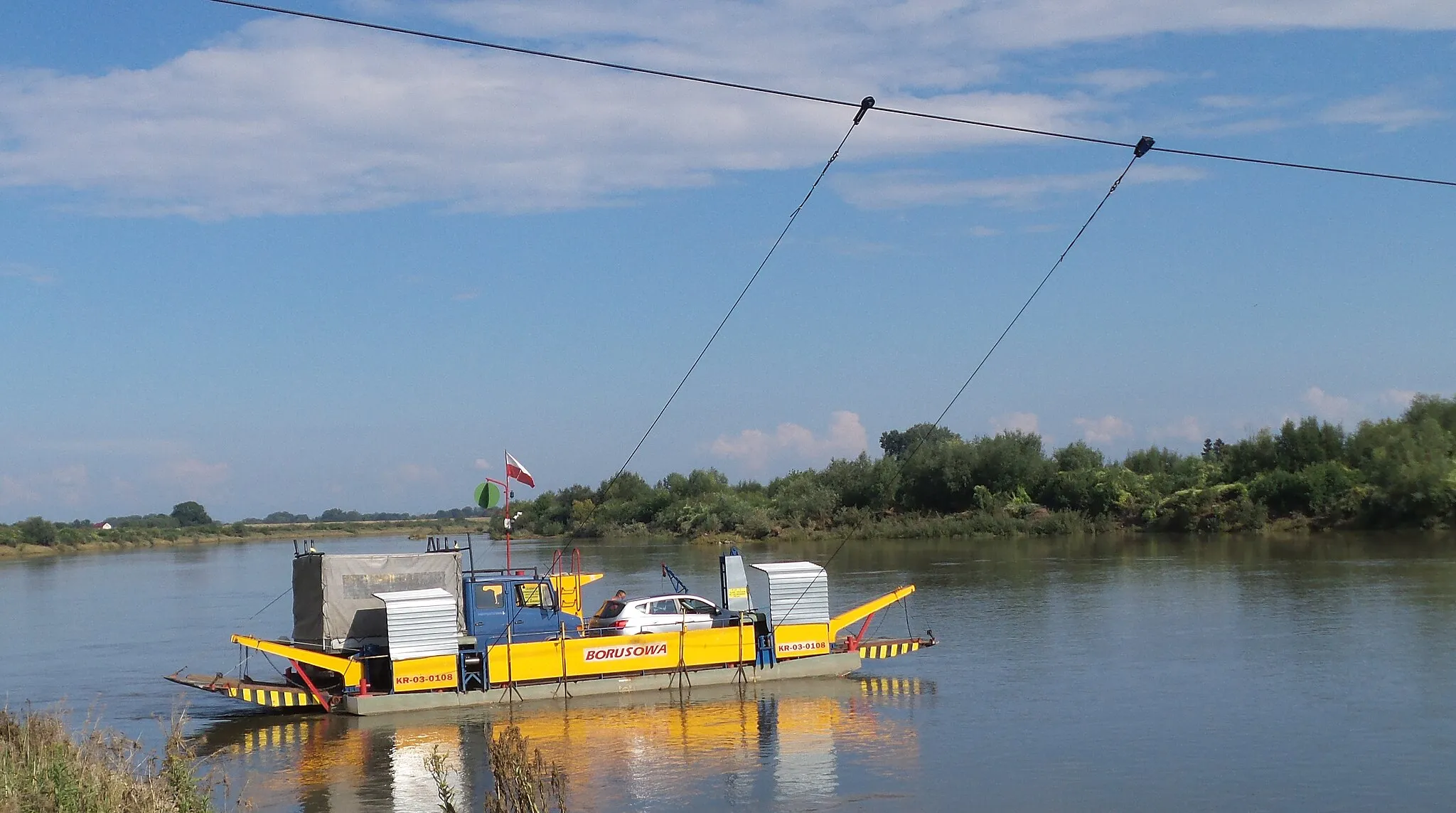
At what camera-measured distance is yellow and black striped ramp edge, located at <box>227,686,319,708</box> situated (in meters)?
A: 22.5

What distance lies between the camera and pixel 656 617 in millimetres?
25234

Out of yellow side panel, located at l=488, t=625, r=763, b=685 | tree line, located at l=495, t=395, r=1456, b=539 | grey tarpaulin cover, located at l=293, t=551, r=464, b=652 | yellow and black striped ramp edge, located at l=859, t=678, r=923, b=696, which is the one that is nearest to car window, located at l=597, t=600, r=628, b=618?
yellow side panel, located at l=488, t=625, r=763, b=685

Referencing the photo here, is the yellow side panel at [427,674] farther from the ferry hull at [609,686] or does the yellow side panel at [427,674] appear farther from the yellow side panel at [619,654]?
the yellow side panel at [619,654]

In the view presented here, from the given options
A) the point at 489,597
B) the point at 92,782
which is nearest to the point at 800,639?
the point at 489,597

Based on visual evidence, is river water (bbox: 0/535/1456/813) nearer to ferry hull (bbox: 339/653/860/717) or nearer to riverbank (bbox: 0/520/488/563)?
ferry hull (bbox: 339/653/860/717)

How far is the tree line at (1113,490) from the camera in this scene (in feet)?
198

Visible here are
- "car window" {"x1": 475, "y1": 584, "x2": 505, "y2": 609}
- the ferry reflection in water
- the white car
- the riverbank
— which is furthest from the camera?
the riverbank

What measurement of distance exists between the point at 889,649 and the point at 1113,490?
1890 inches

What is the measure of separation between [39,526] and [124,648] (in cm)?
9056

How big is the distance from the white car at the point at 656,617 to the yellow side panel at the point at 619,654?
1.56ft

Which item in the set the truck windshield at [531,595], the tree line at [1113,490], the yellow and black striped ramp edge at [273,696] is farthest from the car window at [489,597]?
the tree line at [1113,490]

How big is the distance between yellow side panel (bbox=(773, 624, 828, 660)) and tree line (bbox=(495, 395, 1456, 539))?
3362cm

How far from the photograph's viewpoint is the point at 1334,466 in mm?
63156

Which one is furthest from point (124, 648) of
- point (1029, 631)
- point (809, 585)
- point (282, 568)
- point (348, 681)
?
point (282, 568)
